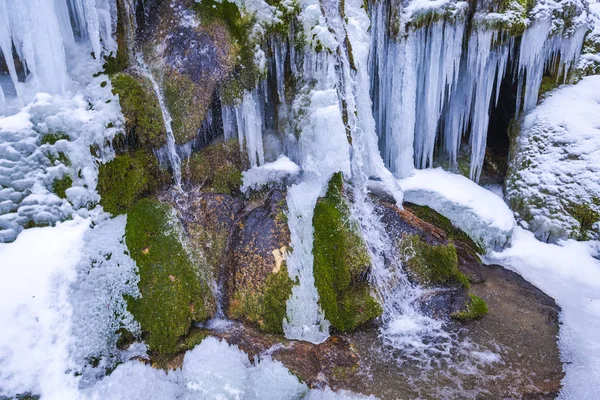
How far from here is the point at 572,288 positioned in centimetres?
656

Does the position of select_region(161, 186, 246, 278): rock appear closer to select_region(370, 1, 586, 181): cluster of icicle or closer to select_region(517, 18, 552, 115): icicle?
select_region(370, 1, 586, 181): cluster of icicle

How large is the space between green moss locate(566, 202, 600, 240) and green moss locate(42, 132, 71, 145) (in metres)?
8.20

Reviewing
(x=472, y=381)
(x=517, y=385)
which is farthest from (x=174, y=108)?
(x=517, y=385)

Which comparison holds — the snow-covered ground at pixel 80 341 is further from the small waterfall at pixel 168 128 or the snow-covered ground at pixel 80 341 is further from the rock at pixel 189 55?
the rock at pixel 189 55

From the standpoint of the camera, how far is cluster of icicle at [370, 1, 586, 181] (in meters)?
7.52

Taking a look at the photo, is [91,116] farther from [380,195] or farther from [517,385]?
[517,385]

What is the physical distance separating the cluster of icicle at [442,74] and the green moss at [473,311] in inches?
113

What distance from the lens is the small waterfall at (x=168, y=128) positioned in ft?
18.8

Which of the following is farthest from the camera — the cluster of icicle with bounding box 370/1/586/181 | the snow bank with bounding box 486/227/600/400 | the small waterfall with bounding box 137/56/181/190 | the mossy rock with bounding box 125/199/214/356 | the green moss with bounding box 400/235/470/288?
the cluster of icicle with bounding box 370/1/586/181

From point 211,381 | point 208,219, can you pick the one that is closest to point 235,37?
point 208,219

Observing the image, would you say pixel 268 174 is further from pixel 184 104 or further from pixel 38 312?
pixel 38 312

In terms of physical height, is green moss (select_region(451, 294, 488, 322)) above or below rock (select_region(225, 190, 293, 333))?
below

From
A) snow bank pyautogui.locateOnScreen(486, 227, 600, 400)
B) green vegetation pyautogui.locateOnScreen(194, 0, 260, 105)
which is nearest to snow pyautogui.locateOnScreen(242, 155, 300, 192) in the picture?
green vegetation pyautogui.locateOnScreen(194, 0, 260, 105)

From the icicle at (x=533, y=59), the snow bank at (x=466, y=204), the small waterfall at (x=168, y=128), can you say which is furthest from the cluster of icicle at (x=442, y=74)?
the small waterfall at (x=168, y=128)
